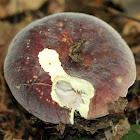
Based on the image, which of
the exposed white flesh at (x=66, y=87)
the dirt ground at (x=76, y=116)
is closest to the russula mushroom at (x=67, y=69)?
the exposed white flesh at (x=66, y=87)

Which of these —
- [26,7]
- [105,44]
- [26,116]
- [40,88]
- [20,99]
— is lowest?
[26,116]

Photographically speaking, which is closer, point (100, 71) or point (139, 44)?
point (100, 71)

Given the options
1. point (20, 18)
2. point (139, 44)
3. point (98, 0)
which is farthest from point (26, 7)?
point (139, 44)

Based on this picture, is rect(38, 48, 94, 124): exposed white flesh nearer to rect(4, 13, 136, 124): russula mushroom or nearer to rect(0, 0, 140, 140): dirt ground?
rect(4, 13, 136, 124): russula mushroom

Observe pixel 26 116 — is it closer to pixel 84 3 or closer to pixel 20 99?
pixel 20 99

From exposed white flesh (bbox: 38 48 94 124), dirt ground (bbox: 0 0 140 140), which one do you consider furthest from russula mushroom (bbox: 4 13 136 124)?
dirt ground (bbox: 0 0 140 140)

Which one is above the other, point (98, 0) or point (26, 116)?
point (98, 0)

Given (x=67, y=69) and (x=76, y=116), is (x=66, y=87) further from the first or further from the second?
(x=76, y=116)
